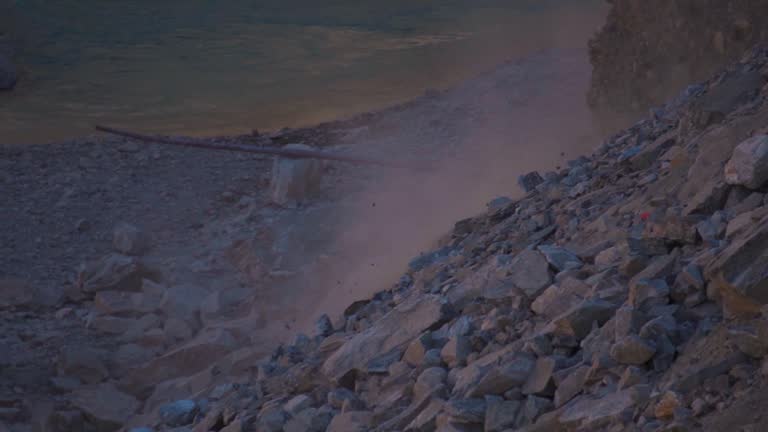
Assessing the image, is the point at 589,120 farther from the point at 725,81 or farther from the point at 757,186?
the point at 757,186

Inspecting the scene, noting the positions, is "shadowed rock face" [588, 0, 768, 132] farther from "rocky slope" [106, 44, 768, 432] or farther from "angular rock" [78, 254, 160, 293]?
"angular rock" [78, 254, 160, 293]

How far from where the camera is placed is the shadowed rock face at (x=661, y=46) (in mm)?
5661

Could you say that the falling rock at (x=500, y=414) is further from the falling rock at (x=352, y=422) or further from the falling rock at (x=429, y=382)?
the falling rock at (x=352, y=422)

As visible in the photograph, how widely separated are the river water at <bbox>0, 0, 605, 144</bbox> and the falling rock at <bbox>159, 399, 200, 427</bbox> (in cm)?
677

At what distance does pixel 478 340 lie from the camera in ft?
10.8

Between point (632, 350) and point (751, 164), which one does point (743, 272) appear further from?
point (751, 164)

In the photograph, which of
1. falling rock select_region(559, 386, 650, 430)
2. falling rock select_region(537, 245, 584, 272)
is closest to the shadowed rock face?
falling rock select_region(537, 245, 584, 272)

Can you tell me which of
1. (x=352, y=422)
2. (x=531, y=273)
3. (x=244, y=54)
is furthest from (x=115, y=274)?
(x=244, y=54)

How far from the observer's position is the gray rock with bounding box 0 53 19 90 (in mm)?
12938

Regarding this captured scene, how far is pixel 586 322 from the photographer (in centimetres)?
292

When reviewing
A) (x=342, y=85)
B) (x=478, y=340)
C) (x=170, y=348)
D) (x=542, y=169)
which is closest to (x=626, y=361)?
(x=478, y=340)

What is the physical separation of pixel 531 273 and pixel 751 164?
0.83 m

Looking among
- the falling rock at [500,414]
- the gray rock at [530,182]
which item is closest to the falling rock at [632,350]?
the falling rock at [500,414]

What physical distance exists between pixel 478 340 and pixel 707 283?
0.84 meters
